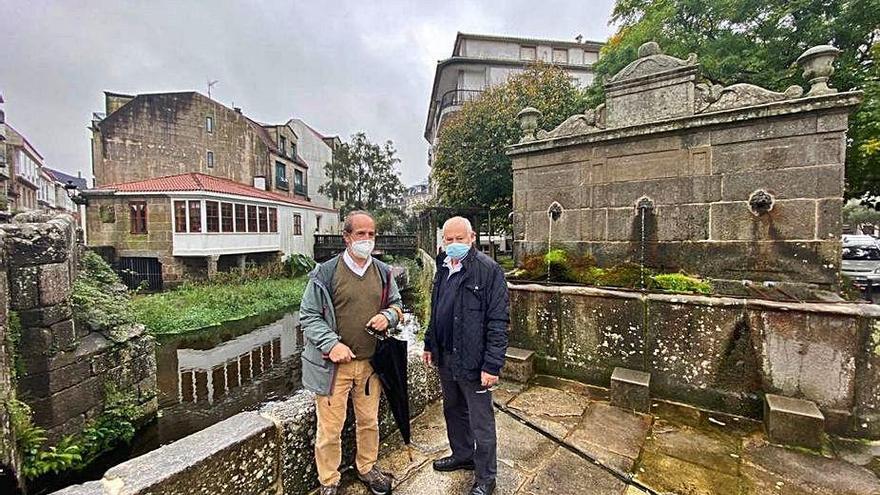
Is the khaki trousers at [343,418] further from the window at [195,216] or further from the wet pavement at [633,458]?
the window at [195,216]

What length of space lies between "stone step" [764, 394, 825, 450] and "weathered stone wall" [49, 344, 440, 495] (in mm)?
3008

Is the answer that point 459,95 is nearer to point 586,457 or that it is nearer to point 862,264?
point 862,264

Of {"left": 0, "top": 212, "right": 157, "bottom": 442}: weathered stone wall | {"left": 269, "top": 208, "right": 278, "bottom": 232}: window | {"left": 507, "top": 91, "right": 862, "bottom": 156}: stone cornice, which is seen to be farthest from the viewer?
{"left": 269, "top": 208, "right": 278, "bottom": 232}: window

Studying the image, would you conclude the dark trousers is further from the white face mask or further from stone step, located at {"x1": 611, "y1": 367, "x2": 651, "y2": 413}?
stone step, located at {"x1": 611, "y1": 367, "x2": 651, "y2": 413}

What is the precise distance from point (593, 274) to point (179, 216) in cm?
1658

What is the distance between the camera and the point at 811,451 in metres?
2.62

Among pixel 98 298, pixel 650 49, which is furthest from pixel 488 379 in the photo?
pixel 98 298

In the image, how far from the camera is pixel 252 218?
17953mm

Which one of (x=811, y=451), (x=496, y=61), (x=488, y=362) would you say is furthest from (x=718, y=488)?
(x=496, y=61)

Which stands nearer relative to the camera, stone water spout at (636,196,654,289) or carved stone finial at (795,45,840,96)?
carved stone finial at (795,45,840,96)

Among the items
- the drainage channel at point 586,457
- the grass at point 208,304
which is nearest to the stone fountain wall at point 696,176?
the drainage channel at point 586,457

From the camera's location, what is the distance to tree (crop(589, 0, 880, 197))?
6910 mm

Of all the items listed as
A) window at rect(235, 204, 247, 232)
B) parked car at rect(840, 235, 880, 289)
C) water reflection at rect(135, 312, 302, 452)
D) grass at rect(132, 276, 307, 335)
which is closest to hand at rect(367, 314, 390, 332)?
water reflection at rect(135, 312, 302, 452)

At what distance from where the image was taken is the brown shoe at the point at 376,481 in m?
2.19
